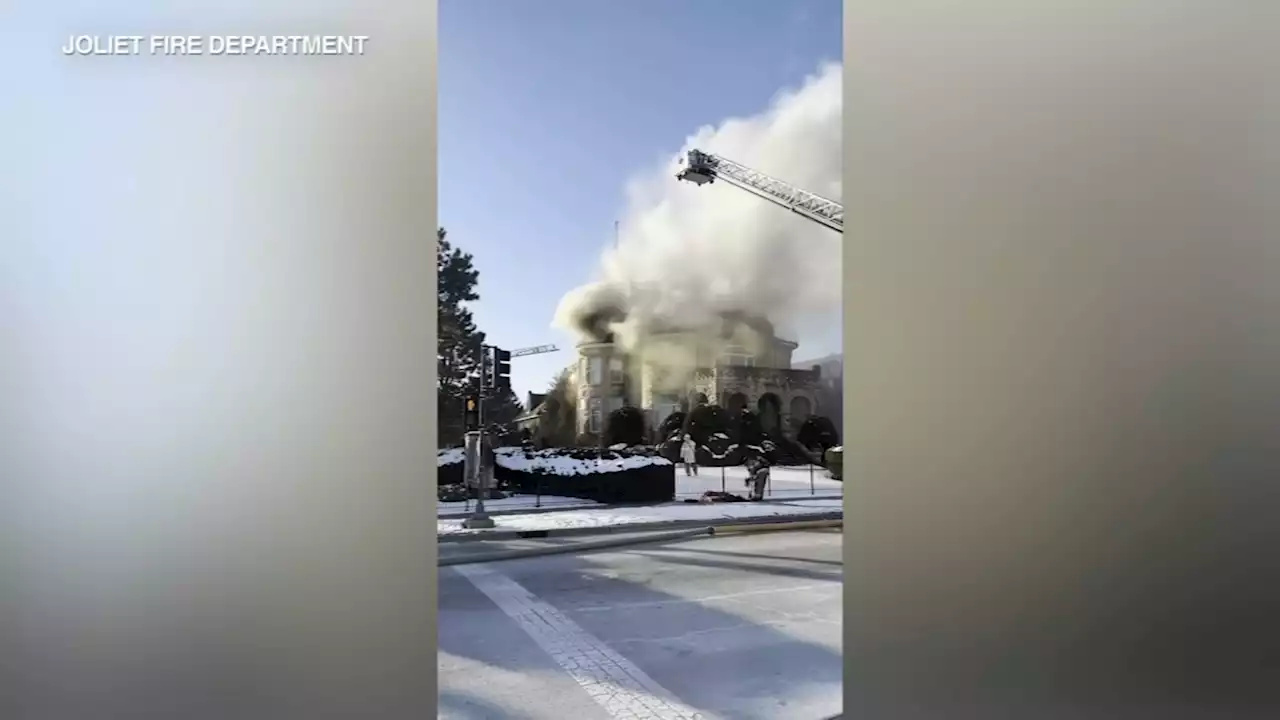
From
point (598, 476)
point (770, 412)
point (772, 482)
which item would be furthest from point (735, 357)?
point (598, 476)

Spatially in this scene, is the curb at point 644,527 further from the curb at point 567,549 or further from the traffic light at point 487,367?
the traffic light at point 487,367

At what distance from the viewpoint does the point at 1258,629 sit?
1.58 meters

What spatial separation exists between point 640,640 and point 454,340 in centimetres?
918

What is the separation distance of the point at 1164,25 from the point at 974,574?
4.58 feet

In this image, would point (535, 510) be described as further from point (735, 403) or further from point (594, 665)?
point (735, 403)

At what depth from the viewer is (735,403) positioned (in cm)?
1457

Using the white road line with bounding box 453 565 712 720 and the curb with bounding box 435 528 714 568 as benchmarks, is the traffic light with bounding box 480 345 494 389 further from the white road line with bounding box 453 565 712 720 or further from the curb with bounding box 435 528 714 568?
the white road line with bounding box 453 565 712 720

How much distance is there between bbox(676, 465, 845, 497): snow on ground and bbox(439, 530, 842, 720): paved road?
6.15 m

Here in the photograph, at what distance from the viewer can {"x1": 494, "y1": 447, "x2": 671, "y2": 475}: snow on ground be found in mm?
10547

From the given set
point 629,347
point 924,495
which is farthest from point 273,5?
point 629,347

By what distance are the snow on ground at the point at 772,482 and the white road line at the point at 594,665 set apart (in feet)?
24.1

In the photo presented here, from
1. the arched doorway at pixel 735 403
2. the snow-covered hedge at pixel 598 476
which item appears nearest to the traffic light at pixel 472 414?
the snow-covered hedge at pixel 598 476

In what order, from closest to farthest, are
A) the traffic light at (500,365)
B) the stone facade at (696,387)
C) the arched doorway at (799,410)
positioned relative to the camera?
1. the traffic light at (500,365)
2. the stone facade at (696,387)
3. the arched doorway at (799,410)

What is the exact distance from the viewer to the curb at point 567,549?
18.1 feet
